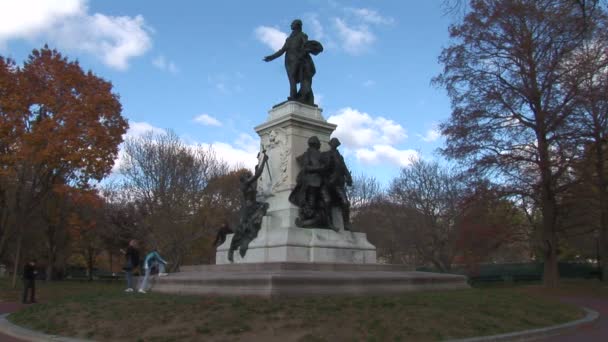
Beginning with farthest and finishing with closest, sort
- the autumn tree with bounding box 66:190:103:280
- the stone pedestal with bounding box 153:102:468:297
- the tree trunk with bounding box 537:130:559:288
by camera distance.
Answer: the autumn tree with bounding box 66:190:103:280 < the tree trunk with bounding box 537:130:559:288 < the stone pedestal with bounding box 153:102:468:297

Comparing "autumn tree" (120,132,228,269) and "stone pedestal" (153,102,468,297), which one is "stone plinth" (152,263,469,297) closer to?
"stone pedestal" (153,102,468,297)

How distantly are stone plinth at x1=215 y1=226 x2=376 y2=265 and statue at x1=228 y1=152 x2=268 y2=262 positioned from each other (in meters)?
0.19

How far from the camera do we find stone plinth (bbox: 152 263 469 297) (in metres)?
10.5

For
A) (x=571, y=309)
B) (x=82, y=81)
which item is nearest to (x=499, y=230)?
(x=571, y=309)

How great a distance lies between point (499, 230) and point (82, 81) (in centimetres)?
2188

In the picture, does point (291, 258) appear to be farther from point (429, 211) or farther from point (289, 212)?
point (429, 211)

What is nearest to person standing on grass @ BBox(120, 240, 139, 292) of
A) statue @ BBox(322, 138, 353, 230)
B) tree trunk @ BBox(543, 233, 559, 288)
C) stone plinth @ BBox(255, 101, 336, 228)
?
stone plinth @ BBox(255, 101, 336, 228)

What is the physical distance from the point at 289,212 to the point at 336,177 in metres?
1.58

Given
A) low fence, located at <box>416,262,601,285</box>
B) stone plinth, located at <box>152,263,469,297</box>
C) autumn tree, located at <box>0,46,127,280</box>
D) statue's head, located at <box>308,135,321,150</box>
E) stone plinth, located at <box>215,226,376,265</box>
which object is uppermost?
autumn tree, located at <box>0,46,127,280</box>

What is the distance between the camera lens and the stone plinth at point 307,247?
527 inches

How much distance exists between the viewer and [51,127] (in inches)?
971

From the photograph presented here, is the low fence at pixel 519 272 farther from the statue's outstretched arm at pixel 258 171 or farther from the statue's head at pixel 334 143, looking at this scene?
the statue's outstretched arm at pixel 258 171

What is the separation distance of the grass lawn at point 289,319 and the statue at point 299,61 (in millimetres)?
7235

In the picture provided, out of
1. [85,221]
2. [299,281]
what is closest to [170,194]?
[85,221]
